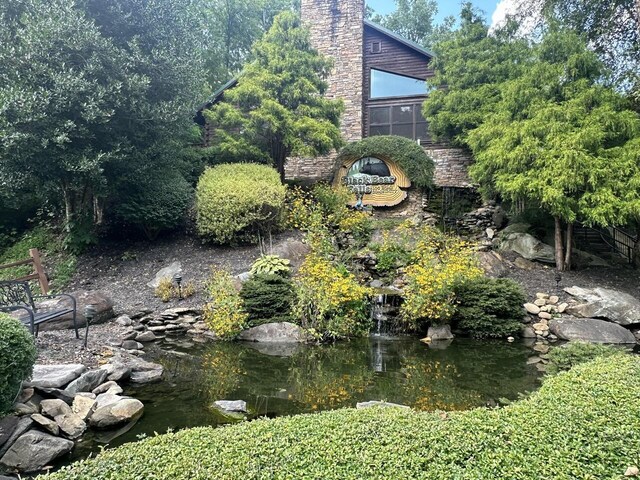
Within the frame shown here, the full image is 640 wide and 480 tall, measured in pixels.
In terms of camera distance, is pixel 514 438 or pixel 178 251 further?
pixel 178 251

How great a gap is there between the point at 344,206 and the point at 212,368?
25.1 ft

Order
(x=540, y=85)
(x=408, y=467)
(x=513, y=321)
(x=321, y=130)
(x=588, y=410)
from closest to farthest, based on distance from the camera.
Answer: (x=408, y=467), (x=588, y=410), (x=513, y=321), (x=540, y=85), (x=321, y=130)

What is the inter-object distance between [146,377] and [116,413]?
3.73ft

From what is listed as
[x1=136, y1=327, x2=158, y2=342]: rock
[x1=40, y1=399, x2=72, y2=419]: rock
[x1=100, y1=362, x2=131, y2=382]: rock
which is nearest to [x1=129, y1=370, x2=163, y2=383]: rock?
[x1=100, y1=362, x2=131, y2=382]: rock

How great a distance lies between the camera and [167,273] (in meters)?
9.30

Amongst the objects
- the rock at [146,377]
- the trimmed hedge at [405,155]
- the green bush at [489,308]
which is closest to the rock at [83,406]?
the rock at [146,377]

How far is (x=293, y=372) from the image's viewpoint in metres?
5.40

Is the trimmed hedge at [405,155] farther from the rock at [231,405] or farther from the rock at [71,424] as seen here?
the rock at [71,424]

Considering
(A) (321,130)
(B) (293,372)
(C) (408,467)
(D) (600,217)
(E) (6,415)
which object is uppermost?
(A) (321,130)

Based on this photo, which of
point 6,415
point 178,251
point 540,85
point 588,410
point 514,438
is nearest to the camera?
point 514,438

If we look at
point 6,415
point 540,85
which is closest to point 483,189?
point 540,85

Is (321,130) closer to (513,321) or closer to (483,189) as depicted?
(483,189)

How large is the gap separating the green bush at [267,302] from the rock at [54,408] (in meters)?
3.75

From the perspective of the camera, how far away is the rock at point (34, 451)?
300 cm
